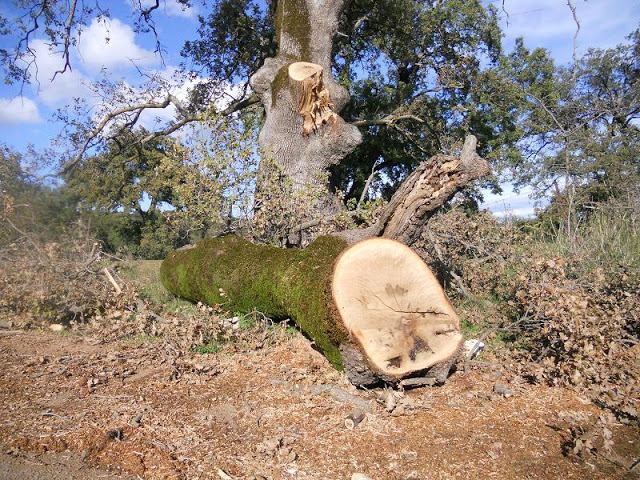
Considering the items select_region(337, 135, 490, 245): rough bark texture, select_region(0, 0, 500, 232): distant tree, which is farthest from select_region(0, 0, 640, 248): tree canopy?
select_region(337, 135, 490, 245): rough bark texture

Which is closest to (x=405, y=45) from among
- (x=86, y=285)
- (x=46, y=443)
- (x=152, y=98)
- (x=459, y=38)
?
(x=459, y=38)

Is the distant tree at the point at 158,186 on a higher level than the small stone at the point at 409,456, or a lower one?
higher

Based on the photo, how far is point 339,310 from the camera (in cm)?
335

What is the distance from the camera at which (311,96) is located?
6.99 m

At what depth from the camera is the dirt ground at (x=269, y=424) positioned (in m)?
2.48

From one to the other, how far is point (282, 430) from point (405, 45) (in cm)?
1054

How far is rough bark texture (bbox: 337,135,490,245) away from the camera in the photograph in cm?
383

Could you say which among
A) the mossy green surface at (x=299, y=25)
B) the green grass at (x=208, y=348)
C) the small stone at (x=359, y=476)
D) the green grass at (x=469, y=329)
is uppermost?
the mossy green surface at (x=299, y=25)

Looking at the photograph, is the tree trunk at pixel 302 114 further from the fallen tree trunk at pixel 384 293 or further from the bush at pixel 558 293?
the fallen tree trunk at pixel 384 293

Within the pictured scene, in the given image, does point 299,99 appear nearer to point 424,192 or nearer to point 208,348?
point 424,192

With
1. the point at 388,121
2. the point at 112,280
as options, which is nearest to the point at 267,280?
the point at 112,280

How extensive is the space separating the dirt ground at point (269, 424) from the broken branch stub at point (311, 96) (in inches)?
162

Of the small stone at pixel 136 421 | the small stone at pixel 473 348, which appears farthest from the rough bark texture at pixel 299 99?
the small stone at pixel 136 421

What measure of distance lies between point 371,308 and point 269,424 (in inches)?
43.1
